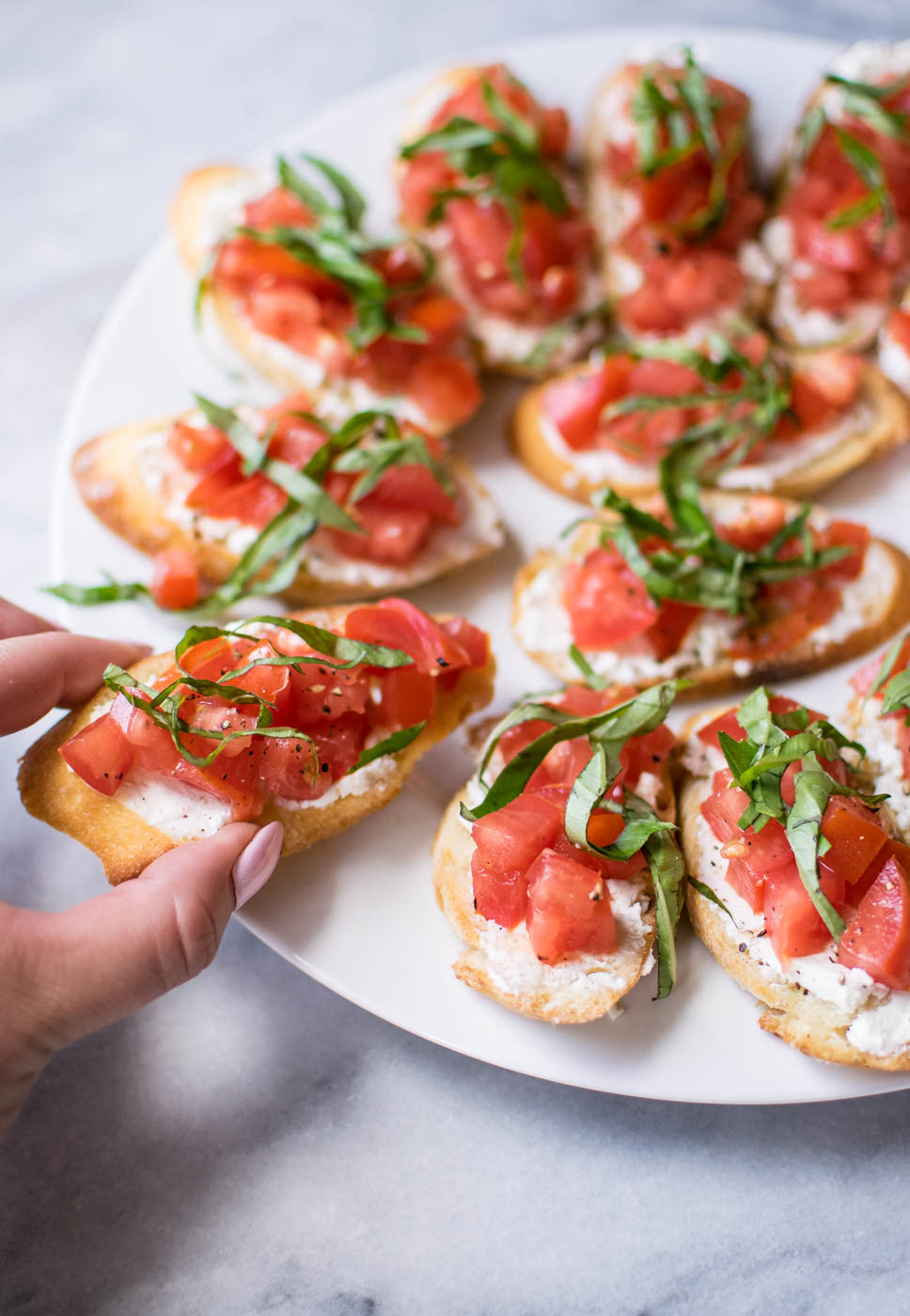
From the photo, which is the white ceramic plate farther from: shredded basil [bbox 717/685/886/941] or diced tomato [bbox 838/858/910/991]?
shredded basil [bbox 717/685/886/941]

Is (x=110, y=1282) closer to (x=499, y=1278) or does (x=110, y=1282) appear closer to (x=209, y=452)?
(x=499, y=1278)

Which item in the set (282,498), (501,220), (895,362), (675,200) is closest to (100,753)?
(282,498)

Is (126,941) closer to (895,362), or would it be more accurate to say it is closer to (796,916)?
(796,916)

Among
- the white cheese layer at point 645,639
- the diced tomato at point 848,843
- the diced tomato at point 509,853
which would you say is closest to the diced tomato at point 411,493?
the white cheese layer at point 645,639

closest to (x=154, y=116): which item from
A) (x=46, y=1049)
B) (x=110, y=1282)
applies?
(x=46, y=1049)

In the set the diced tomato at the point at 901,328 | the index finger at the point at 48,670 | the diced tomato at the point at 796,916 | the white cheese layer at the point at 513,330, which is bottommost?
the diced tomato at the point at 796,916

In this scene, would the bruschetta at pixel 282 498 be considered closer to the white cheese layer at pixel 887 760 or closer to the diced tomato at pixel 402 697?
the diced tomato at pixel 402 697
